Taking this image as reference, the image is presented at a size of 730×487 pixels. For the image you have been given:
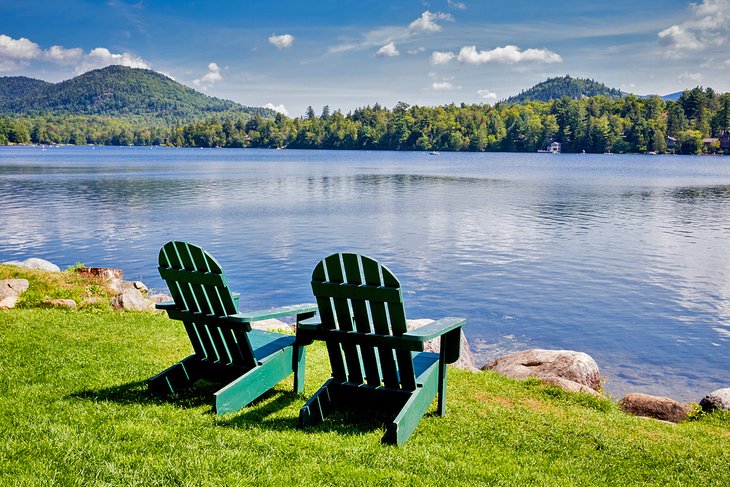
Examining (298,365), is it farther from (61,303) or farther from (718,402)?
(61,303)

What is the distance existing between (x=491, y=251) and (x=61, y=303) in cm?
1861

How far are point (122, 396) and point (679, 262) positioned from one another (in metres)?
Answer: 23.2

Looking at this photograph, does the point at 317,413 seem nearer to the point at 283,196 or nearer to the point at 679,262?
the point at 679,262

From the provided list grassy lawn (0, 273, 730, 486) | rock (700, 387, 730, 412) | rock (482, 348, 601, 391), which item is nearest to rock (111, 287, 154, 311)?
grassy lawn (0, 273, 730, 486)

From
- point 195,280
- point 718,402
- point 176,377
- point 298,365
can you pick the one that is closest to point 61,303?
point 176,377

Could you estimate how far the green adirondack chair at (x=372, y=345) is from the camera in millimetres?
5531

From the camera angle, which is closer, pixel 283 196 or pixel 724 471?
pixel 724 471

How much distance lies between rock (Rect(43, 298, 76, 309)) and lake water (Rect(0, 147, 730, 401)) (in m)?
7.02

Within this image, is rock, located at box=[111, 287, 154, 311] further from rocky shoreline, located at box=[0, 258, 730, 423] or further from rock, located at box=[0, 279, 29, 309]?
rock, located at box=[0, 279, 29, 309]

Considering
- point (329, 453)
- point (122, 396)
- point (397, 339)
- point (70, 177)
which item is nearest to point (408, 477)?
point (329, 453)

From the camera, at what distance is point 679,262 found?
80.3ft

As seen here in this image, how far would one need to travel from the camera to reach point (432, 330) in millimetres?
5711

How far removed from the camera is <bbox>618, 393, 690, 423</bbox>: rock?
7.99 meters

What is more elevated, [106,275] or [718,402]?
[106,275]
